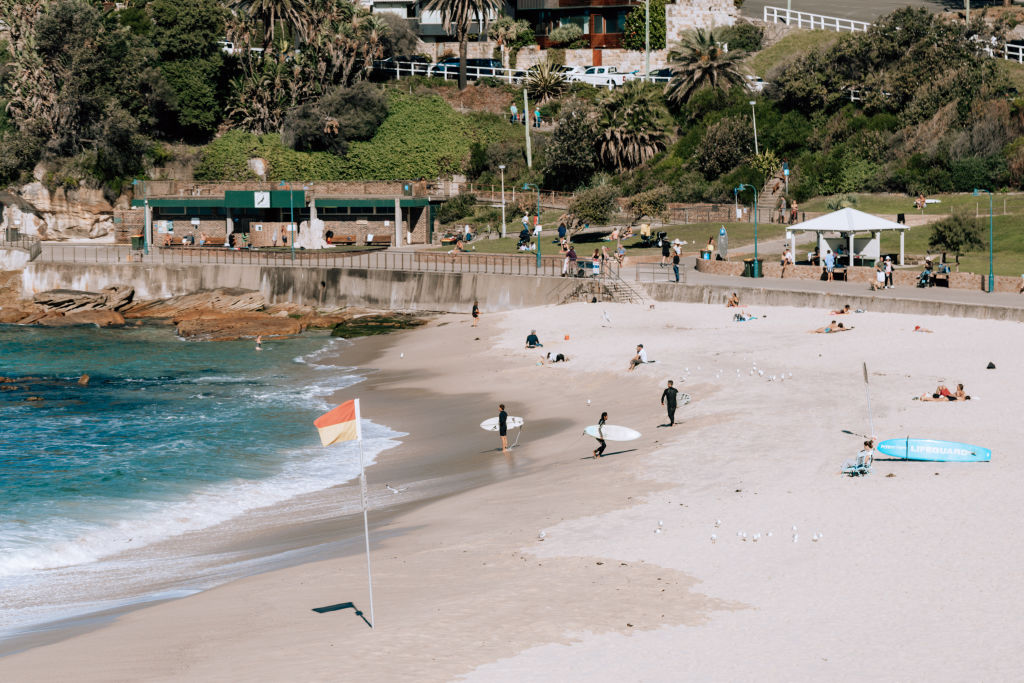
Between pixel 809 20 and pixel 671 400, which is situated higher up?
pixel 809 20

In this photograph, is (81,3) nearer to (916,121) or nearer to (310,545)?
(916,121)

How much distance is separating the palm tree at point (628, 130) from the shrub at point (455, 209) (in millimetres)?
9940

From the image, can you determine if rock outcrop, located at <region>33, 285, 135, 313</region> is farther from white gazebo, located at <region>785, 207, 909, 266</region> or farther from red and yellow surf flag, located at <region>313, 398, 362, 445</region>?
red and yellow surf flag, located at <region>313, 398, 362, 445</region>

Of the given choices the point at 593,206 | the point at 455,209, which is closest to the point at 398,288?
the point at 593,206

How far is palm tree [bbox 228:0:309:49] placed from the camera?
79.4 metres

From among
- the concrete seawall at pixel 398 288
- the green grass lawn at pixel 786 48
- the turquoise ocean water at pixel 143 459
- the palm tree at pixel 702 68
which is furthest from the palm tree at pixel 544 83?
the turquoise ocean water at pixel 143 459

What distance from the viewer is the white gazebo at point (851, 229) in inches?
1732

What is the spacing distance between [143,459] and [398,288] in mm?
26536

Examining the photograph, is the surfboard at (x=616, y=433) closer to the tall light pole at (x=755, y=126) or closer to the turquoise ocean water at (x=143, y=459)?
the turquoise ocean water at (x=143, y=459)

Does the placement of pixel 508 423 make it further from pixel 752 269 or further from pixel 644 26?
pixel 644 26

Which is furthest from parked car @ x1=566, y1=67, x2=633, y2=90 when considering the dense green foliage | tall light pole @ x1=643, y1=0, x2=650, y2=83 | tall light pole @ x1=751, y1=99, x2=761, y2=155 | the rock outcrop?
the rock outcrop

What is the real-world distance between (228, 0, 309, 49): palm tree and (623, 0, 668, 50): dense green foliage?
24.0 metres

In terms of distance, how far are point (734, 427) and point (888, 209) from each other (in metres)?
39.6

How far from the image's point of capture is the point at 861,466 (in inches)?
764
